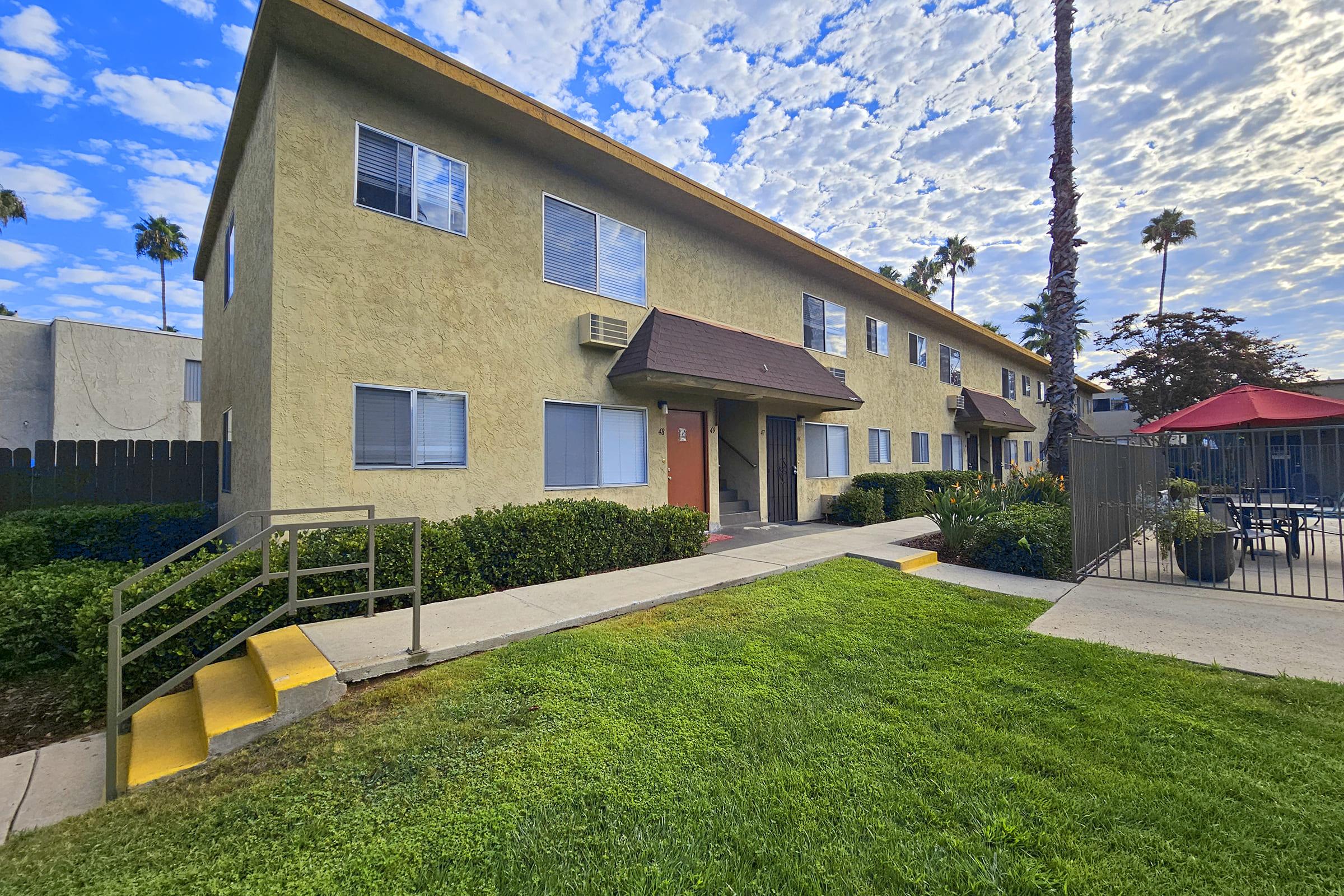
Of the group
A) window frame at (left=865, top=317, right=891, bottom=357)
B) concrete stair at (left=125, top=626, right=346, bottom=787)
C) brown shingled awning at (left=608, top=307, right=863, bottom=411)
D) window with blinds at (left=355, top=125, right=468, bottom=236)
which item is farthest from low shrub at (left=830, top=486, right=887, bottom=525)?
concrete stair at (left=125, top=626, right=346, bottom=787)

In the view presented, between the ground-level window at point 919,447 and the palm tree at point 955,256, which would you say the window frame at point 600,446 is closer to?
the ground-level window at point 919,447

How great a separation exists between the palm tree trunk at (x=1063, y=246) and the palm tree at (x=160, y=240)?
46.2 m

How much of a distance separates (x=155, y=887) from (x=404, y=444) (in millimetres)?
5310

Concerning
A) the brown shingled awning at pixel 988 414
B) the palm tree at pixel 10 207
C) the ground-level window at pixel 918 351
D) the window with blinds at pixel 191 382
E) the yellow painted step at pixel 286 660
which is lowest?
the yellow painted step at pixel 286 660

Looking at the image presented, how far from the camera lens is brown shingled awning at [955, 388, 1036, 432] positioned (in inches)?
774

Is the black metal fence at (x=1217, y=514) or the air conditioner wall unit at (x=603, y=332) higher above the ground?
the air conditioner wall unit at (x=603, y=332)

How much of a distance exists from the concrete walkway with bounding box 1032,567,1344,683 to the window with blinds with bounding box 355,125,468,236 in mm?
8805

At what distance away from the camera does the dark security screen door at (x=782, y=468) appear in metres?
12.3

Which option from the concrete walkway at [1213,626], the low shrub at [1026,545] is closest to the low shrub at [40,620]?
the concrete walkway at [1213,626]

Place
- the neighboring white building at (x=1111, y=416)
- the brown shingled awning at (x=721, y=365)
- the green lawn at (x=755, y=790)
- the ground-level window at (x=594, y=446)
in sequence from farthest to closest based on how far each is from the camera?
the neighboring white building at (x=1111, y=416), the brown shingled awning at (x=721, y=365), the ground-level window at (x=594, y=446), the green lawn at (x=755, y=790)

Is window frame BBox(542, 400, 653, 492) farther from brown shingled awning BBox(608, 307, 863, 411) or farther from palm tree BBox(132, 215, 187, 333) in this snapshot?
palm tree BBox(132, 215, 187, 333)

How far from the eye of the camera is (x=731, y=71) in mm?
10281

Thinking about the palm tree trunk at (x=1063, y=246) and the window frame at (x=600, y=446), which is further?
the palm tree trunk at (x=1063, y=246)

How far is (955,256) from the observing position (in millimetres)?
38719
